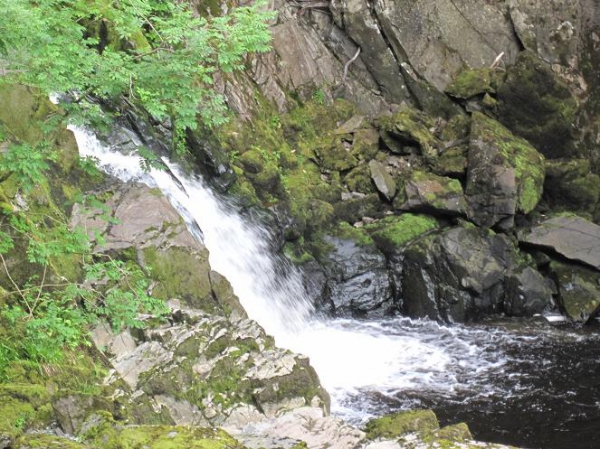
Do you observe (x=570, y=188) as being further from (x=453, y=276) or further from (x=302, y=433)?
(x=302, y=433)

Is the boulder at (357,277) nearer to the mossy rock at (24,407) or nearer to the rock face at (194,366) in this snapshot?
the rock face at (194,366)

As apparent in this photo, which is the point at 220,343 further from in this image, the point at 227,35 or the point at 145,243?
the point at 227,35

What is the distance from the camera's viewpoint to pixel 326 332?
48.6 ft

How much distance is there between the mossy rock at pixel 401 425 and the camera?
7176mm

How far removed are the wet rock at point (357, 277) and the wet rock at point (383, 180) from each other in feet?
5.38

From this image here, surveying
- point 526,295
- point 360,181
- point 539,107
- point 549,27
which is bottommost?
point 526,295

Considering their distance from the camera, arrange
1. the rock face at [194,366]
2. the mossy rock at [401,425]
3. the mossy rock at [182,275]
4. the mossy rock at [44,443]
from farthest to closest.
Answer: the mossy rock at [182,275], the rock face at [194,366], the mossy rock at [401,425], the mossy rock at [44,443]

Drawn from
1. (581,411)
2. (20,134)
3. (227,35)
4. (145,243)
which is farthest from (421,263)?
(227,35)

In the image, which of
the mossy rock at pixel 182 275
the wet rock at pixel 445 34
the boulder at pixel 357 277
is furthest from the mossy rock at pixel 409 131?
the mossy rock at pixel 182 275

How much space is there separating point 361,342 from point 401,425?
666cm

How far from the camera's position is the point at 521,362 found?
507 inches

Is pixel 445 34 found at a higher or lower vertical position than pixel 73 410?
higher

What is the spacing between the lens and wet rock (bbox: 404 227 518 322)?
1591cm

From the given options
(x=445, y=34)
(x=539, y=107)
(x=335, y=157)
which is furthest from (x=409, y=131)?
(x=445, y=34)
